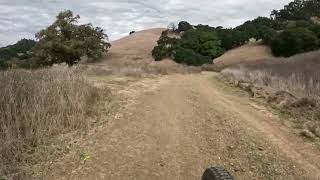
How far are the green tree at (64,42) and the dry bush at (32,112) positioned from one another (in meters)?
33.2

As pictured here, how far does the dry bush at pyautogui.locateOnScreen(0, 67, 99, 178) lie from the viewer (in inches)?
320

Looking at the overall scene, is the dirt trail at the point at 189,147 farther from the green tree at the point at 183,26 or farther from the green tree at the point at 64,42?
the green tree at the point at 183,26

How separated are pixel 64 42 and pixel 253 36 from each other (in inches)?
1358

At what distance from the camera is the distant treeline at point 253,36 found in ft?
181

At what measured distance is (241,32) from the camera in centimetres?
7388

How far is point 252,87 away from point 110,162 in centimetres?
1044

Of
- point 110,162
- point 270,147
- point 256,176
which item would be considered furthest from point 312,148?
point 110,162

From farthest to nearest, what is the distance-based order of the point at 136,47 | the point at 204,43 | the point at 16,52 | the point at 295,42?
the point at 136,47 → the point at 204,43 → the point at 295,42 → the point at 16,52

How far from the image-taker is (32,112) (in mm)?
9016

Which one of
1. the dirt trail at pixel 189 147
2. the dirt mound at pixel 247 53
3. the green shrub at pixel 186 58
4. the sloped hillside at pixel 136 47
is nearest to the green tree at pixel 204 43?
the dirt mound at pixel 247 53

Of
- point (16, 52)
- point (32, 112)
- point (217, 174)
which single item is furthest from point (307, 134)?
point (16, 52)

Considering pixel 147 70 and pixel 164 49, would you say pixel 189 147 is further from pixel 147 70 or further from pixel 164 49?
pixel 164 49

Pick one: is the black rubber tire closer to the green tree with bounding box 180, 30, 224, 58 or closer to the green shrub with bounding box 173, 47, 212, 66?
the green shrub with bounding box 173, 47, 212, 66

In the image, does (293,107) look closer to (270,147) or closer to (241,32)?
(270,147)
